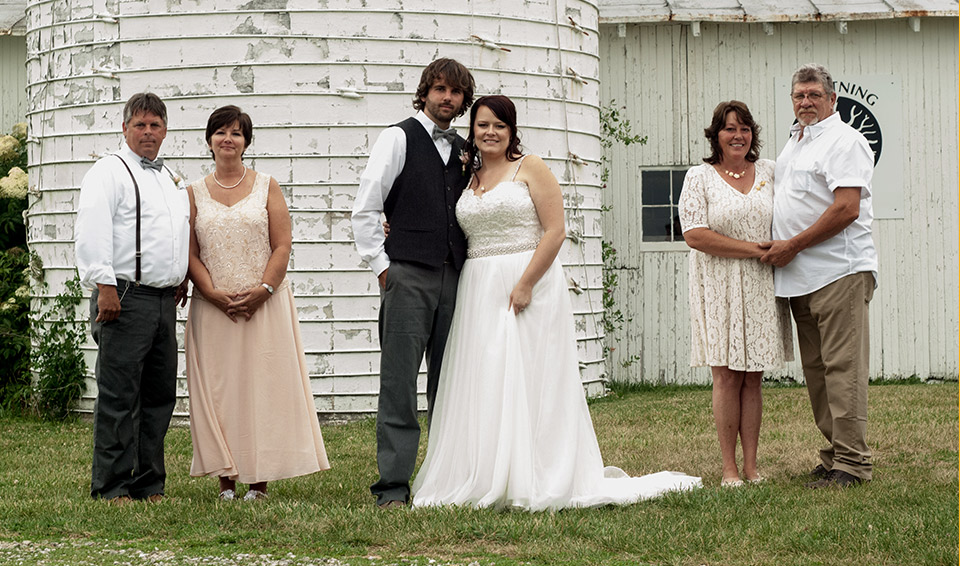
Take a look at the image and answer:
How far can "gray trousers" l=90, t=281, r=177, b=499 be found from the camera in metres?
5.57

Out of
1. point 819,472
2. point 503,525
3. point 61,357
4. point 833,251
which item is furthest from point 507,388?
point 61,357

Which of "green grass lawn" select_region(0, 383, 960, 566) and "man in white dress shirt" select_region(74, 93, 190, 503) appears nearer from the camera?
"green grass lawn" select_region(0, 383, 960, 566)

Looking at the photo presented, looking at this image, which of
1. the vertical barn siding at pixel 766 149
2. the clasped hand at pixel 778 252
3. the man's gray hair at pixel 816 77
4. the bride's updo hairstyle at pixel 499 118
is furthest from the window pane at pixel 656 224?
the bride's updo hairstyle at pixel 499 118

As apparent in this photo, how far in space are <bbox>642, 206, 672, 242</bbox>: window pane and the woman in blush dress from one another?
7.23 metres

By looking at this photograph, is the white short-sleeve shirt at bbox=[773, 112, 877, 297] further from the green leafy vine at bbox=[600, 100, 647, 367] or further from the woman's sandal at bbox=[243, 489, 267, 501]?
the green leafy vine at bbox=[600, 100, 647, 367]

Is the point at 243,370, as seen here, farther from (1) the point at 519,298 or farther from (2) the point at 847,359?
(2) the point at 847,359

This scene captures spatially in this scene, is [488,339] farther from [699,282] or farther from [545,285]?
[699,282]

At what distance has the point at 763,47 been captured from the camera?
40.4 ft

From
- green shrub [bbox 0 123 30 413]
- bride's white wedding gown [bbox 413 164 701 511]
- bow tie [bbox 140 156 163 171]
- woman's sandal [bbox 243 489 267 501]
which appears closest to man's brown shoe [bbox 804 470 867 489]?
bride's white wedding gown [bbox 413 164 701 511]

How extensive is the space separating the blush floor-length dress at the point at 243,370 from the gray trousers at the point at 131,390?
0.19 m

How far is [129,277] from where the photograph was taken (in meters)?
5.57

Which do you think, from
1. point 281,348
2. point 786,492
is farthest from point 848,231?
point 281,348

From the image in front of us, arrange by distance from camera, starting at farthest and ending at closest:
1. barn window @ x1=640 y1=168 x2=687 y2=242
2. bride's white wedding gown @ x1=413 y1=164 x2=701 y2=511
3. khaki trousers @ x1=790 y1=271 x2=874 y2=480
Answer: barn window @ x1=640 y1=168 x2=687 y2=242
khaki trousers @ x1=790 y1=271 x2=874 y2=480
bride's white wedding gown @ x1=413 y1=164 x2=701 y2=511

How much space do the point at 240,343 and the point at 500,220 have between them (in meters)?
1.42
